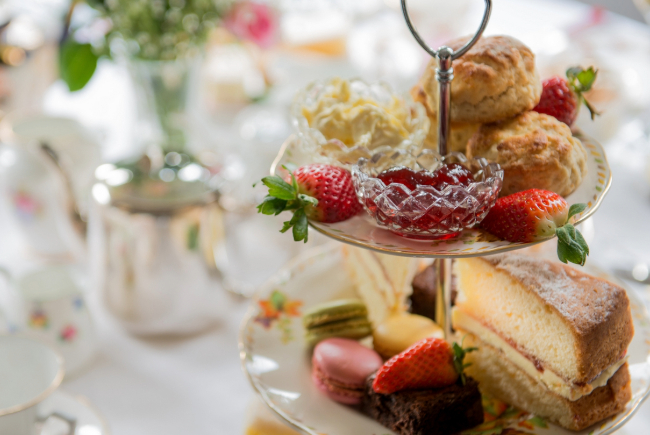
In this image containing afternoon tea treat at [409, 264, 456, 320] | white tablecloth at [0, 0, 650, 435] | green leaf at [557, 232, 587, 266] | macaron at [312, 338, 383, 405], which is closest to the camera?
green leaf at [557, 232, 587, 266]

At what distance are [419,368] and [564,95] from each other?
0.41 meters

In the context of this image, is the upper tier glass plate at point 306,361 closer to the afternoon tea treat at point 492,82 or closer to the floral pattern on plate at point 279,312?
the floral pattern on plate at point 279,312

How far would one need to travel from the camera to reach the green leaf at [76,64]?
5.51 ft

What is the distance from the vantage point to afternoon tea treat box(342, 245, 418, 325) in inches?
43.2

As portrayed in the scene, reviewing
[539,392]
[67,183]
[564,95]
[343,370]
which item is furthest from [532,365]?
[67,183]

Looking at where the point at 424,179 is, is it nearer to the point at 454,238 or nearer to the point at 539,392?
the point at 454,238

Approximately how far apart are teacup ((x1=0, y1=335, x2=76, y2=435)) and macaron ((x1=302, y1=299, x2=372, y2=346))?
38 cm

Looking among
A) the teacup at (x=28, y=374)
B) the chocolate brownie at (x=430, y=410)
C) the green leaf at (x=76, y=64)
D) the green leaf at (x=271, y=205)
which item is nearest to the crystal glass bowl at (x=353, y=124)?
the green leaf at (x=271, y=205)

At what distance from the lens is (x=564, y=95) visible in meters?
0.89

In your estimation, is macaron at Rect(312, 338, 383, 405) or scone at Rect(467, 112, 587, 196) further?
macaron at Rect(312, 338, 383, 405)

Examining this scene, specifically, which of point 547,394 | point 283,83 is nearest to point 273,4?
point 283,83

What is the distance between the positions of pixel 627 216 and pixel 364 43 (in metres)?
0.96

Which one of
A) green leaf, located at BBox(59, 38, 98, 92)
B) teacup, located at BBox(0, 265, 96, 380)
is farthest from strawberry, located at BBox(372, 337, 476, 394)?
green leaf, located at BBox(59, 38, 98, 92)

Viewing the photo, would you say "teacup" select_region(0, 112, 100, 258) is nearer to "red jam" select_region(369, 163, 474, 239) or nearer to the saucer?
the saucer
